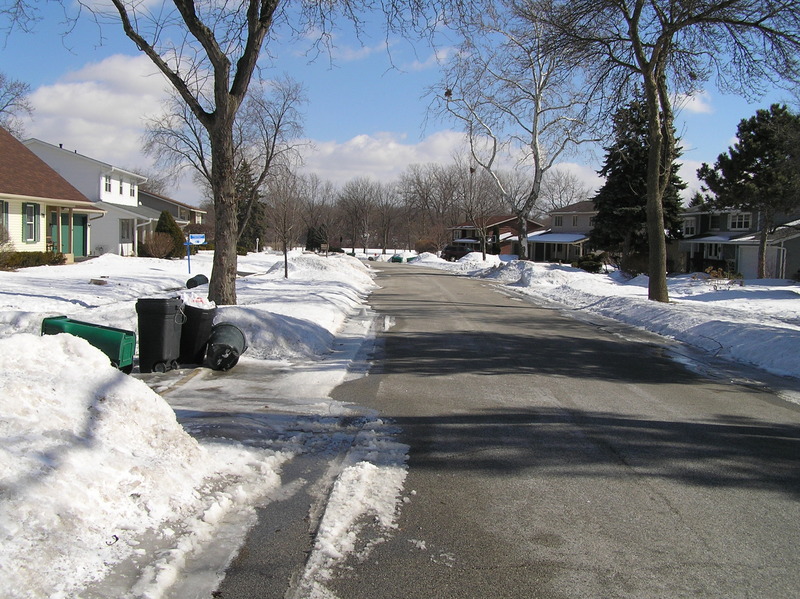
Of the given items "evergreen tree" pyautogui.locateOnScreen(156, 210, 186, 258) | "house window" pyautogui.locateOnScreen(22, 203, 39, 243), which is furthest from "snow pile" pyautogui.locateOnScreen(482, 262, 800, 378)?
"house window" pyautogui.locateOnScreen(22, 203, 39, 243)

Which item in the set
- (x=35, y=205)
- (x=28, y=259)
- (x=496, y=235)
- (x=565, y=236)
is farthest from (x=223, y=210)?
(x=496, y=235)

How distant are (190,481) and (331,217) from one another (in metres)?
112

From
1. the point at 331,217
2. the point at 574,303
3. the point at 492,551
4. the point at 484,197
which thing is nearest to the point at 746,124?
the point at 574,303

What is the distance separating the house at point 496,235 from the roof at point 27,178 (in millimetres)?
58699

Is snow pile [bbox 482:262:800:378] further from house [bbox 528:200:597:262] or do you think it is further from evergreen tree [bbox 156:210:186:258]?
house [bbox 528:200:597:262]

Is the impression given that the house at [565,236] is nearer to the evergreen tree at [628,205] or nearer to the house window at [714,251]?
the house window at [714,251]

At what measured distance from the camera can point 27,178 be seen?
3183 cm

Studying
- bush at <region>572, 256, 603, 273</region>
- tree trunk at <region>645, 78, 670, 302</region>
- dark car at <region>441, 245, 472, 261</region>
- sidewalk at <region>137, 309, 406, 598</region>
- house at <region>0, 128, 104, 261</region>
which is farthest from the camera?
dark car at <region>441, 245, 472, 261</region>

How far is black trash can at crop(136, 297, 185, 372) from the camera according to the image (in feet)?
31.1

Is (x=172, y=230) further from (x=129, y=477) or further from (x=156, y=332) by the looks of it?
(x=129, y=477)

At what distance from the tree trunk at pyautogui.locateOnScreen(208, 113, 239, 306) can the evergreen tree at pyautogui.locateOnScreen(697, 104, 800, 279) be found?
32.3 metres

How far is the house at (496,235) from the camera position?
292 ft

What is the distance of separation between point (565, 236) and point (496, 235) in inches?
840

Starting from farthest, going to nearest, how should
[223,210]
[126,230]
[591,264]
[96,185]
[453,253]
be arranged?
1. [453,253]
2. [591,264]
3. [126,230]
4. [96,185]
5. [223,210]
